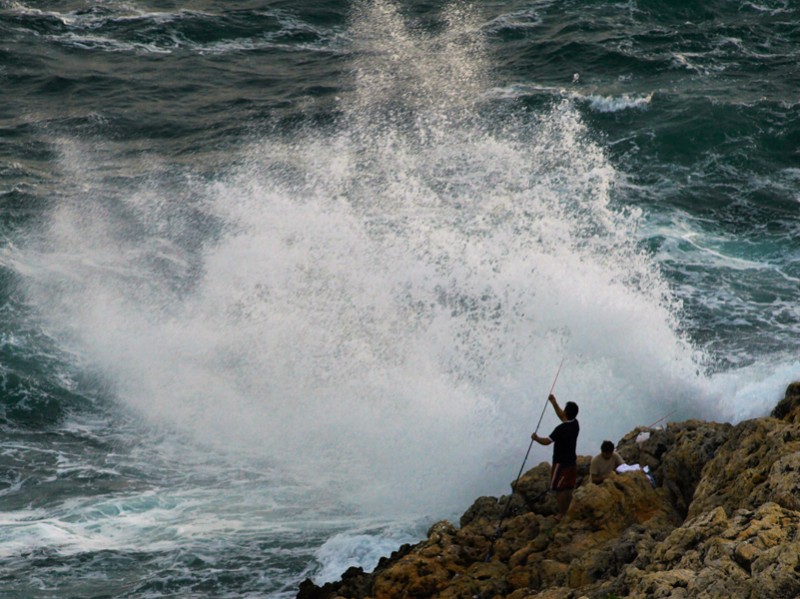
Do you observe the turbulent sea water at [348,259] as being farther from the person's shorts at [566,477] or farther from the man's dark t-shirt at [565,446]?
the man's dark t-shirt at [565,446]

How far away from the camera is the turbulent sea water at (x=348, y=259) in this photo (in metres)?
16.2

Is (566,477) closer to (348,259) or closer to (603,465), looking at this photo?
(603,465)

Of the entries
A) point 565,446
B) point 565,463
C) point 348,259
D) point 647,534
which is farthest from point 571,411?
point 348,259

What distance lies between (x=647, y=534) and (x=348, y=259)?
12.1 meters

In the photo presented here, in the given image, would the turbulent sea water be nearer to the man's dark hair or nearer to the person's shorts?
the person's shorts

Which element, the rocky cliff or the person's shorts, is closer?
the rocky cliff

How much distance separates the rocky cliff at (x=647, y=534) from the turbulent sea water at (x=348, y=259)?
1.93 meters

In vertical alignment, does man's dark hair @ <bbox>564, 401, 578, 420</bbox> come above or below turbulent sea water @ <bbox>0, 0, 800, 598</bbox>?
below

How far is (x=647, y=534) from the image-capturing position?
Answer: 1079cm

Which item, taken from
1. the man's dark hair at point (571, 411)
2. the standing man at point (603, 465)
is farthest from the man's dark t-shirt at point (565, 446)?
the standing man at point (603, 465)

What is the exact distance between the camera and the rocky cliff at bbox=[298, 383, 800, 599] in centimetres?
908

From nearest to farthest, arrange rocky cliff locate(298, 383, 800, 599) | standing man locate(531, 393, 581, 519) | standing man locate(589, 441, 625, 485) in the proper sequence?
rocky cliff locate(298, 383, 800, 599) < standing man locate(531, 393, 581, 519) < standing man locate(589, 441, 625, 485)

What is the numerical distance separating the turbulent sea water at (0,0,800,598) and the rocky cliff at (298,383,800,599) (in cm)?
193

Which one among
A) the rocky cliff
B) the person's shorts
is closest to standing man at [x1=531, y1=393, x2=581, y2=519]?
the person's shorts
